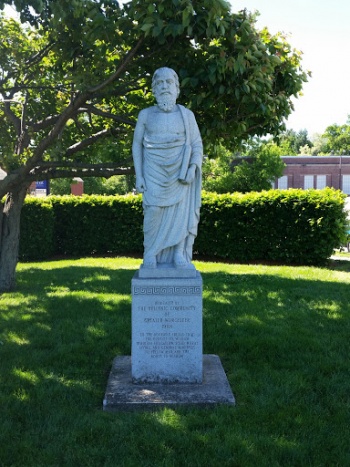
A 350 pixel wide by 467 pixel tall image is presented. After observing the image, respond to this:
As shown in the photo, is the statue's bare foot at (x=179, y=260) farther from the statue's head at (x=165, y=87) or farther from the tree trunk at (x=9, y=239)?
the tree trunk at (x=9, y=239)

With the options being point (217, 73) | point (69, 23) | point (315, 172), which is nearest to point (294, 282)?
point (217, 73)

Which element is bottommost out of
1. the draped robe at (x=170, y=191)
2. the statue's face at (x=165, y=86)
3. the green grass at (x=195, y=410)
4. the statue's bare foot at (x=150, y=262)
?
the green grass at (x=195, y=410)

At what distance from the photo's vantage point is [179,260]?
459 centimetres

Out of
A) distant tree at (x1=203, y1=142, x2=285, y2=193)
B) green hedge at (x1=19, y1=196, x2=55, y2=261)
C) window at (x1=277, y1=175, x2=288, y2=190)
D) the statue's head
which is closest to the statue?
the statue's head

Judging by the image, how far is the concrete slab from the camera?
13.5 feet

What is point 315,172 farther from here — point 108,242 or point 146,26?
point 146,26

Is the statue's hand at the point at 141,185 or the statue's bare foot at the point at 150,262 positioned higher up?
the statue's hand at the point at 141,185

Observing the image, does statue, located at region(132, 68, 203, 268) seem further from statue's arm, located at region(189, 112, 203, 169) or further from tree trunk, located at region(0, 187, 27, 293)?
tree trunk, located at region(0, 187, 27, 293)

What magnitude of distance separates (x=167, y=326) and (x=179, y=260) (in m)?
0.64

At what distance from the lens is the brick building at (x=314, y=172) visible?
45000 millimetres

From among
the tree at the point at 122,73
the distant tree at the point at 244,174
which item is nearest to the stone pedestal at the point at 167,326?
the tree at the point at 122,73

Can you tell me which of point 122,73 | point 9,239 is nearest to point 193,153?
point 122,73

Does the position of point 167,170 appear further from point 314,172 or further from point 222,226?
point 314,172

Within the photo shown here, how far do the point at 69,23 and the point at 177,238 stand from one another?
4.29 meters
